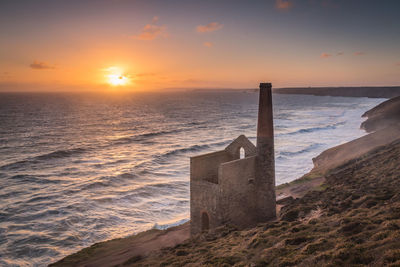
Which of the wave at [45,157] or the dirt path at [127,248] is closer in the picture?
the dirt path at [127,248]

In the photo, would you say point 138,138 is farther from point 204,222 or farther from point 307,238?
point 307,238

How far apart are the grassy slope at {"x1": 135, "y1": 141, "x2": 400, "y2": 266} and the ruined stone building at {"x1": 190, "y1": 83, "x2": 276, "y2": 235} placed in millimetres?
1209

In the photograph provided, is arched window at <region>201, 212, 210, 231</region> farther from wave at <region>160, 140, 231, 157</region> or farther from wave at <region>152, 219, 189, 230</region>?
wave at <region>160, 140, 231, 157</region>

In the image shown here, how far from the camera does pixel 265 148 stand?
17.4 metres

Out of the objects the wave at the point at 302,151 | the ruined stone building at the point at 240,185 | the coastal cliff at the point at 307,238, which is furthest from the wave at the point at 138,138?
the ruined stone building at the point at 240,185

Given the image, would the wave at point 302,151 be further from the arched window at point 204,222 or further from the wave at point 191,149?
the arched window at point 204,222

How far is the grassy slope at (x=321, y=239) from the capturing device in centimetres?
882

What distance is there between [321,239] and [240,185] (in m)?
6.62

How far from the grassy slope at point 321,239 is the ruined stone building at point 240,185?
1.21 meters

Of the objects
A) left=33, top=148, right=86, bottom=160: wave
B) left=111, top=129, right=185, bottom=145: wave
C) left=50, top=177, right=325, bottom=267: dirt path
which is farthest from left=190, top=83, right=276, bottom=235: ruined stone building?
left=111, top=129, right=185, bottom=145: wave

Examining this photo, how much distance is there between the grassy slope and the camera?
Result: 882 cm

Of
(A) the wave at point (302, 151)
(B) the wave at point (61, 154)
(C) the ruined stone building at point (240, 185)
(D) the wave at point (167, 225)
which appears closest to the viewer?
(C) the ruined stone building at point (240, 185)

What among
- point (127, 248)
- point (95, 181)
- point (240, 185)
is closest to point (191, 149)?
point (95, 181)

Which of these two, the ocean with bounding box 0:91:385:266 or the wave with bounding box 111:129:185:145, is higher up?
the wave with bounding box 111:129:185:145
